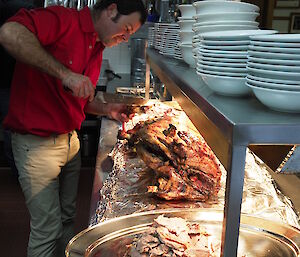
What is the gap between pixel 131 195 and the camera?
168 centimetres

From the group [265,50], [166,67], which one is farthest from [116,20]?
Answer: [265,50]

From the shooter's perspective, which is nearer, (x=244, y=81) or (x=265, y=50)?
(x=265, y=50)

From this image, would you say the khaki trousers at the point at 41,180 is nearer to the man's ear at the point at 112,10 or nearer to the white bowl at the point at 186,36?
the man's ear at the point at 112,10

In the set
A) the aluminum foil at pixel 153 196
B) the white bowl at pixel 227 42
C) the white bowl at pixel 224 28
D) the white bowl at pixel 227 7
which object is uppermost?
the white bowl at pixel 227 7

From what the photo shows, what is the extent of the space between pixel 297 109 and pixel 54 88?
174 centimetres

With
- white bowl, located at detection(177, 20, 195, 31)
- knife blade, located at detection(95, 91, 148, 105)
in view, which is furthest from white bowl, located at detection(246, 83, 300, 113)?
knife blade, located at detection(95, 91, 148, 105)

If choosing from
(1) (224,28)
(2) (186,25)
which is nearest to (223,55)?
(1) (224,28)

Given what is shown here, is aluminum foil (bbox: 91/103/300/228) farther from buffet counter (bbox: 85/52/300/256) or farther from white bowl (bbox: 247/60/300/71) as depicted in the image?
white bowl (bbox: 247/60/300/71)

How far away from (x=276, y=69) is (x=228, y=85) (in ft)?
0.67

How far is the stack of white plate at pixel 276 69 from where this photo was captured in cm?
72

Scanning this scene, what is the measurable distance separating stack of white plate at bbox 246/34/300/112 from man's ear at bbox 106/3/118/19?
1646 mm

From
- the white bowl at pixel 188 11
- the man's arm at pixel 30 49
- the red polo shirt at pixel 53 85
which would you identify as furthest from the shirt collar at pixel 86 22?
the white bowl at pixel 188 11

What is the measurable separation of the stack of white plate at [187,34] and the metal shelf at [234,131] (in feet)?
1.83

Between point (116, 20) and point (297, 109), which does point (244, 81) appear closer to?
point (297, 109)
